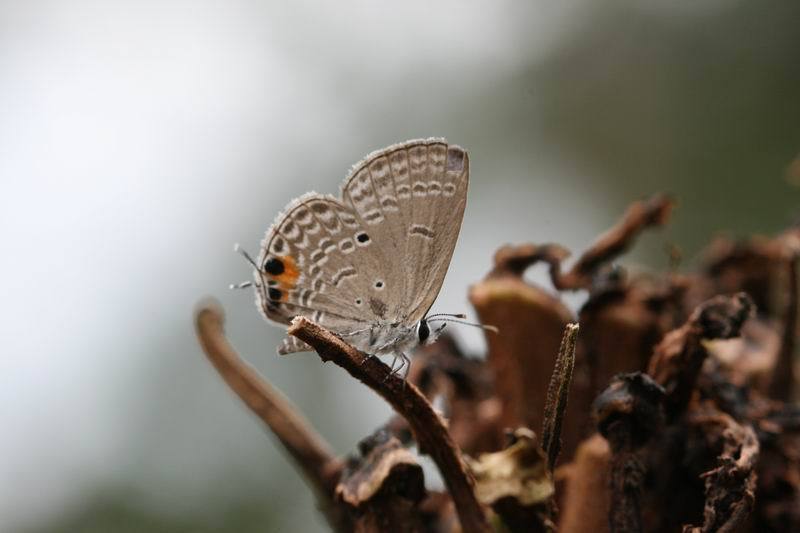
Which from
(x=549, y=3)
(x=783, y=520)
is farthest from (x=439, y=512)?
(x=549, y=3)

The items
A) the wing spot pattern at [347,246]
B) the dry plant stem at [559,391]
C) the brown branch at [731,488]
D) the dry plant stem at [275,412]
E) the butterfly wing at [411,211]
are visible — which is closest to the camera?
the dry plant stem at [559,391]

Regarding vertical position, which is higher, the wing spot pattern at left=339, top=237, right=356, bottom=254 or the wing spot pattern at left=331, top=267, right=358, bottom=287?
the wing spot pattern at left=339, top=237, right=356, bottom=254

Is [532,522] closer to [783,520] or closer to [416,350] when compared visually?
[783,520]

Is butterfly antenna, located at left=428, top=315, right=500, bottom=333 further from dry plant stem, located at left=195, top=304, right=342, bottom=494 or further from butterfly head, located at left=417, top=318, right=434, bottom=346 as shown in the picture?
dry plant stem, located at left=195, top=304, right=342, bottom=494

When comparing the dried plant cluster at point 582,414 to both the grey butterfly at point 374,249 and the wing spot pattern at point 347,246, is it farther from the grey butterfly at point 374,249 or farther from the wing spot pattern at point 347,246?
the wing spot pattern at point 347,246

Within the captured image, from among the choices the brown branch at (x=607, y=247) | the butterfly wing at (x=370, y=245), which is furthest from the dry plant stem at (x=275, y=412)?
the brown branch at (x=607, y=247)

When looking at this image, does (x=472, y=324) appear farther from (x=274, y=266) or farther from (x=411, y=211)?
(x=274, y=266)

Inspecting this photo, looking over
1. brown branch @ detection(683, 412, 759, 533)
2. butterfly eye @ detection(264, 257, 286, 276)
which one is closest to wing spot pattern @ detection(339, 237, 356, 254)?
butterfly eye @ detection(264, 257, 286, 276)
